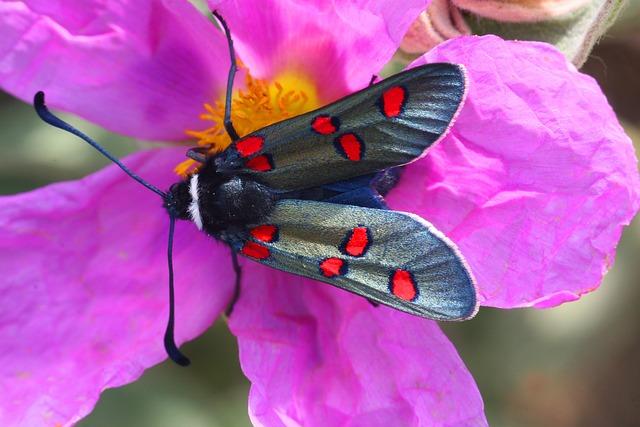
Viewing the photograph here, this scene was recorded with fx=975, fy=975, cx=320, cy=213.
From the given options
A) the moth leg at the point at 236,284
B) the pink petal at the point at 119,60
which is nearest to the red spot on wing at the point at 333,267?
the moth leg at the point at 236,284

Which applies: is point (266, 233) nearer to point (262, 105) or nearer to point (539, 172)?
point (262, 105)

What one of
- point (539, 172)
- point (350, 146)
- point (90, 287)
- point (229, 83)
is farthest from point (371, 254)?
point (90, 287)

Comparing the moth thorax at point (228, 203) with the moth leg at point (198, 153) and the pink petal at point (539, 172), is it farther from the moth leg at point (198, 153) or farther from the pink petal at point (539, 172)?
the pink petal at point (539, 172)

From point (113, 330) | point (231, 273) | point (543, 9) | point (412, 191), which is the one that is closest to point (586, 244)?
point (412, 191)

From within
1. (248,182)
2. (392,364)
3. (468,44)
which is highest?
(468,44)

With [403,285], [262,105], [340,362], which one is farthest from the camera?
[262,105]

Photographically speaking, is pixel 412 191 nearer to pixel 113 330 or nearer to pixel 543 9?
pixel 543 9
